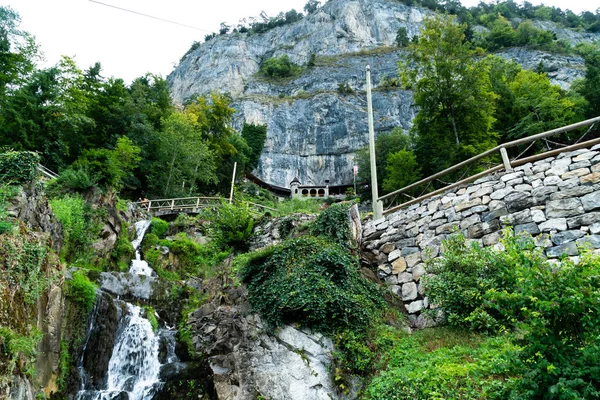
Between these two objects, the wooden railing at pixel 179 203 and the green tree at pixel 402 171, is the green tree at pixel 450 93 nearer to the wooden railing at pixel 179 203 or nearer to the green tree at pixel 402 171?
the green tree at pixel 402 171

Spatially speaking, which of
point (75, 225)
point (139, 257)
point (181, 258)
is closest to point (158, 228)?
point (139, 257)

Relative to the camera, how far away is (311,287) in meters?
7.02

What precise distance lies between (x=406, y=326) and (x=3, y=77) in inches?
830

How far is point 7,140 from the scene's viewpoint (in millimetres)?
16125

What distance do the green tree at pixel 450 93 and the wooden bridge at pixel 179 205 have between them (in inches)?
356

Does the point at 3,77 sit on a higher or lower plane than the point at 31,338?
higher

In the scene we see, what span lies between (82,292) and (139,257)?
16.5ft

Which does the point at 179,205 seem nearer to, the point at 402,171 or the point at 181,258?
the point at 181,258

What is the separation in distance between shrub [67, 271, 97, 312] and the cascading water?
0.37 metres

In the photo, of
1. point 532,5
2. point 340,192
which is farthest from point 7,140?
point 532,5

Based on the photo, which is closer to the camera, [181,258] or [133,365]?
[133,365]

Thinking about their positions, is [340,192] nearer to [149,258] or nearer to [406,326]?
[149,258]

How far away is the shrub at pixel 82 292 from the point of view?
8.04 m

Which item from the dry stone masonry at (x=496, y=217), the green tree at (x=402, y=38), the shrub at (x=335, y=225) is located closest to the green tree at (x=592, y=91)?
the dry stone masonry at (x=496, y=217)
